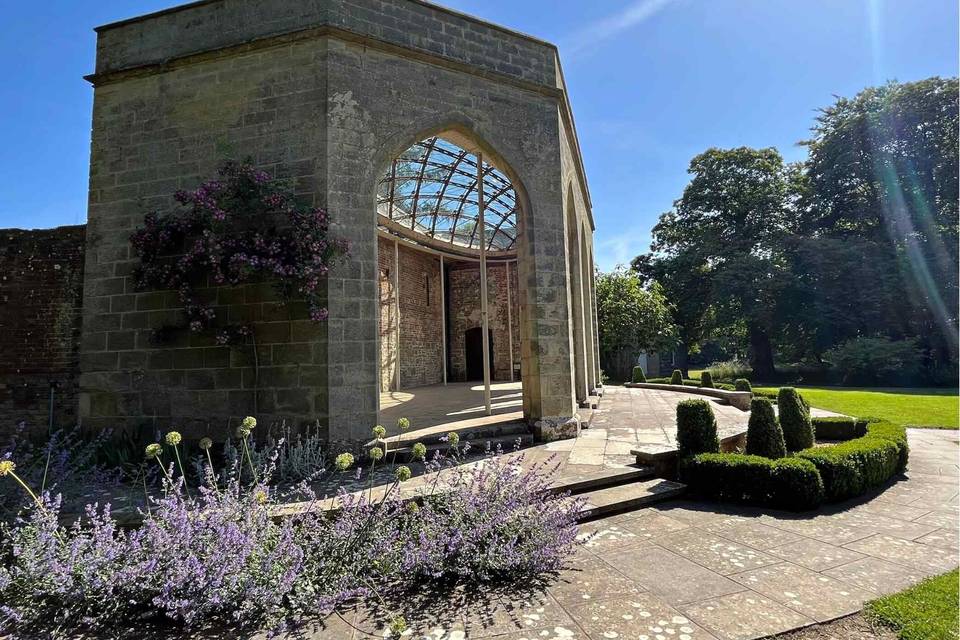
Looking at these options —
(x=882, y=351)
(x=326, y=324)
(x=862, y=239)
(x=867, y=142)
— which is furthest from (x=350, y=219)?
(x=867, y=142)

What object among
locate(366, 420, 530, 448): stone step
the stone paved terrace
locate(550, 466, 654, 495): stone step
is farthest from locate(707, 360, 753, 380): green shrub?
locate(550, 466, 654, 495): stone step

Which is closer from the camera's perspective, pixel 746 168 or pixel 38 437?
pixel 38 437

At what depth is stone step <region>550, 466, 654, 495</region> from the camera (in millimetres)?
4098

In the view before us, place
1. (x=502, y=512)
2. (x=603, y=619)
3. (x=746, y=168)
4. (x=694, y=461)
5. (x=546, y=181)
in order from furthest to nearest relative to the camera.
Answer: (x=746, y=168)
(x=546, y=181)
(x=694, y=461)
(x=502, y=512)
(x=603, y=619)

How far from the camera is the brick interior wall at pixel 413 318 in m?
13.9

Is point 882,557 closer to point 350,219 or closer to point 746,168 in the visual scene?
point 350,219

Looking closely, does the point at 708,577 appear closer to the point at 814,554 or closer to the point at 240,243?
the point at 814,554

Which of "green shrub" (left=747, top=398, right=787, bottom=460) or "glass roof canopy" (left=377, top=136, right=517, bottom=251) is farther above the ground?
"glass roof canopy" (left=377, top=136, right=517, bottom=251)

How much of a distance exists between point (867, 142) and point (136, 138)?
29073mm

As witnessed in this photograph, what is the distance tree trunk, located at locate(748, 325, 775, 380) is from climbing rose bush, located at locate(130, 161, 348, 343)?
24810 mm

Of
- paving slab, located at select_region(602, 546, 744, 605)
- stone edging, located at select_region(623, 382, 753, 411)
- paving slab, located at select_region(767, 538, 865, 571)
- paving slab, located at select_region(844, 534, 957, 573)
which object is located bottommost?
paving slab, located at select_region(844, 534, 957, 573)

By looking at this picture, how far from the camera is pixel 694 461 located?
14.5 feet

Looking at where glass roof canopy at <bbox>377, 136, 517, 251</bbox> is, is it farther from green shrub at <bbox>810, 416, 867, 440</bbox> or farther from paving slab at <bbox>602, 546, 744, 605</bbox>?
paving slab at <bbox>602, 546, 744, 605</bbox>

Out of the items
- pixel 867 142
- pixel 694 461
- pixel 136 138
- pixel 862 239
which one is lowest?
pixel 694 461
